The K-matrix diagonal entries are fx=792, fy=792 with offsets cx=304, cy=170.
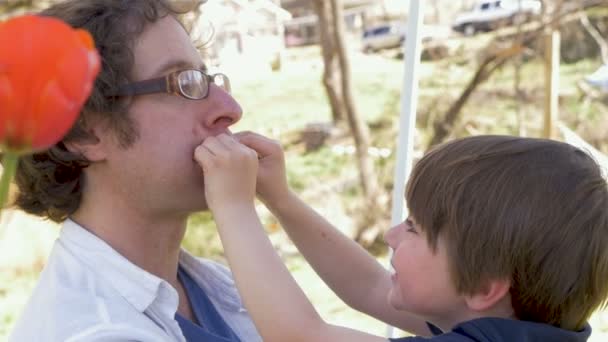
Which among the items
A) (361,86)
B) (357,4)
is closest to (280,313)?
(361,86)

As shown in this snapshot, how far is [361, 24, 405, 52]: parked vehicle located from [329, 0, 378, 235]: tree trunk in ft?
11.6

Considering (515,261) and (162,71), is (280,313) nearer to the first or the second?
(515,261)

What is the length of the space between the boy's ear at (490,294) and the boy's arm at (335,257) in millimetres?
431

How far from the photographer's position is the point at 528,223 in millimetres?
1513

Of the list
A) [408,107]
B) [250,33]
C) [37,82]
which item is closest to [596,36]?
[250,33]

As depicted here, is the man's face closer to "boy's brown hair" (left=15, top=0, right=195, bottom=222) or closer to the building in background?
"boy's brown hair" (left=15, top=0, right=195, bottom=222)

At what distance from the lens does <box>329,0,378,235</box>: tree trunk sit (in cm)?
735

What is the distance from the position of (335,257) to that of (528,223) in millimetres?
660

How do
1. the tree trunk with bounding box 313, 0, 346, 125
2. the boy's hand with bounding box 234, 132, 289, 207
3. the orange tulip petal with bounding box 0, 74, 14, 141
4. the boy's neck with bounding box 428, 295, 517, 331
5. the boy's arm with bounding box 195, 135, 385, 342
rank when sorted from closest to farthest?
the orange tulip petal with bounding box 0, 74, 14, 141 < the boy's arm with bounding box 195, 135, 385, 342 < the boy's neck with bounding box 428, 295, 517, 331 < the boy's hand with bounding box 234, 132, 289, 207 < the tree trunk with bounding box 313, 0, 346, 125

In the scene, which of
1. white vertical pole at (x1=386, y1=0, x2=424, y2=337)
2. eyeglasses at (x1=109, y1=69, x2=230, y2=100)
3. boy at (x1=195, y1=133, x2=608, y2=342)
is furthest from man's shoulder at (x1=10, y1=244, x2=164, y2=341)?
white vertical pole at (x1=386, y1=0, x2=424, y2=337)

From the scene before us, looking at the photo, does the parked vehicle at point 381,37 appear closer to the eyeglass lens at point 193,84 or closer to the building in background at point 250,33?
the building in background at point 250,33

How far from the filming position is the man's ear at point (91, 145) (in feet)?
6.02

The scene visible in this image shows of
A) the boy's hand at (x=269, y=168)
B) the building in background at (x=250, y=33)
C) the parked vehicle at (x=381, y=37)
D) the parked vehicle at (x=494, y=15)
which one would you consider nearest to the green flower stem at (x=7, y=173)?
the boy's hand at (x=269, y=168)

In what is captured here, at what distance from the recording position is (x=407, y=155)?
3.21 metres
